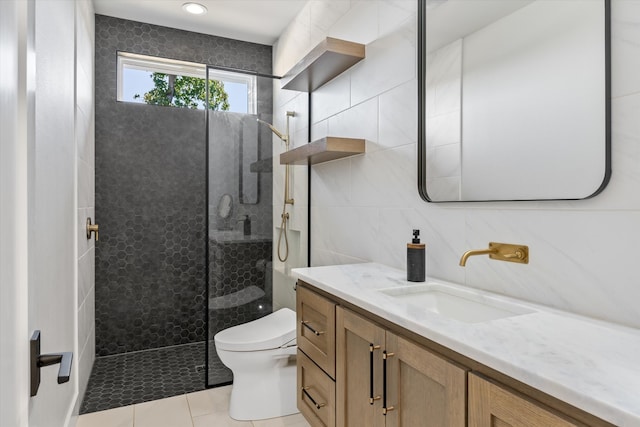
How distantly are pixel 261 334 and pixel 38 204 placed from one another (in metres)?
1.55

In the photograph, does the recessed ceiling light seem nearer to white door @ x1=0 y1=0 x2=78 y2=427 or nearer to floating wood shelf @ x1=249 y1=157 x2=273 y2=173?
white door @ x1=0 y1=0 x2=78 y2=427

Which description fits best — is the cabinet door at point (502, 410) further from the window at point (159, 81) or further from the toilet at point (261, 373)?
the window at point (159, 81)

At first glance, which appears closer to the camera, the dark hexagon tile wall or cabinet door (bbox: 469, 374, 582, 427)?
cabinet door (bbox: 469, 374, 582, 427)

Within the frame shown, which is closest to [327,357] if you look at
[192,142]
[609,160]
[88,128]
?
[609,160]

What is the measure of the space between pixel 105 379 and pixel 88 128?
5.77ft

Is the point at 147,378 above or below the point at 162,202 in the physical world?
below

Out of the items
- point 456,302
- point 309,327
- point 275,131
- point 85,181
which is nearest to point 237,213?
point 275,131

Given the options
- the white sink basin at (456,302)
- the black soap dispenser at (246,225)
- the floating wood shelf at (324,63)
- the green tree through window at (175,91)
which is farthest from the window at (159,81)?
the white sink basin at (456,302)

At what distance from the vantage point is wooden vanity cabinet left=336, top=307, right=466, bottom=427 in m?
0.89

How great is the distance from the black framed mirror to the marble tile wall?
0.15 feet

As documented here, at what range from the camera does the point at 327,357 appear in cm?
150

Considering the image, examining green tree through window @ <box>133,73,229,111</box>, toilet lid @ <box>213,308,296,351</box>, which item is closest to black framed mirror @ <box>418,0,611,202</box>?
toilet lid @ <box>213,308,296,351</box>

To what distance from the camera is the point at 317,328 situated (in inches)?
62.4

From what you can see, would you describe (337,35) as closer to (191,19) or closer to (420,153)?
(420,153)
